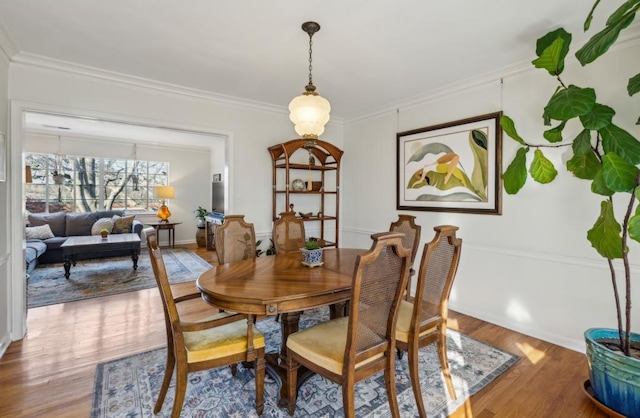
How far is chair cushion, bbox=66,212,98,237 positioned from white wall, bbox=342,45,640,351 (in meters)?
6.25

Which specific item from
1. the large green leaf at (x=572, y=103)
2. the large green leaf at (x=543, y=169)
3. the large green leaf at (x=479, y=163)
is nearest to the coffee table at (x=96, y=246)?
the large green leaf at (x=479, y=163)

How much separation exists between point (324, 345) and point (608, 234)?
1.81 m

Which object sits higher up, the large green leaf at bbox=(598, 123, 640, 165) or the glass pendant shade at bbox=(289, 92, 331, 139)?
the glass pendant shade at bbox=(289, 92, 331, 139)

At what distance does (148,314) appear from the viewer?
3348 millimetres

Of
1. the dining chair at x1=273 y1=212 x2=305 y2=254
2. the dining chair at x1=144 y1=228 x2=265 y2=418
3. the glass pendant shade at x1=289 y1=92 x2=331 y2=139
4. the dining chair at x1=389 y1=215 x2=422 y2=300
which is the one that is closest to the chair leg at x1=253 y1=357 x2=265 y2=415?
Result: the dining chair at x1=144 y1=228 x2=265 y2=418

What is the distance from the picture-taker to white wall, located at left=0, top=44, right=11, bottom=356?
2.53 m

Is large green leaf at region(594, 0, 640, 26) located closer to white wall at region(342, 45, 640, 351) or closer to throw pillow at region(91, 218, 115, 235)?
white wall at region(342, 45, 640, 351)

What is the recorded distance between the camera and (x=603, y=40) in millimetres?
1746

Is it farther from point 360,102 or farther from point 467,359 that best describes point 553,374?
point 360,102

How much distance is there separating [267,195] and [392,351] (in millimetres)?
3048

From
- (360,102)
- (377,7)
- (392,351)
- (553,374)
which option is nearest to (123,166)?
(360,102)

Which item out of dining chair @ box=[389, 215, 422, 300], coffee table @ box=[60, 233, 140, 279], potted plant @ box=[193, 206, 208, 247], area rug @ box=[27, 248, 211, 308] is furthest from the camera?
potted plant @ box=[193, 206, 208, 247]

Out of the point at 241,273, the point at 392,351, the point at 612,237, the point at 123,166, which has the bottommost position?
the point at 392,351

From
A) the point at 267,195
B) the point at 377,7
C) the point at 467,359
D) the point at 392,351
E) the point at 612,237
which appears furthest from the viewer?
the point at 267,195
